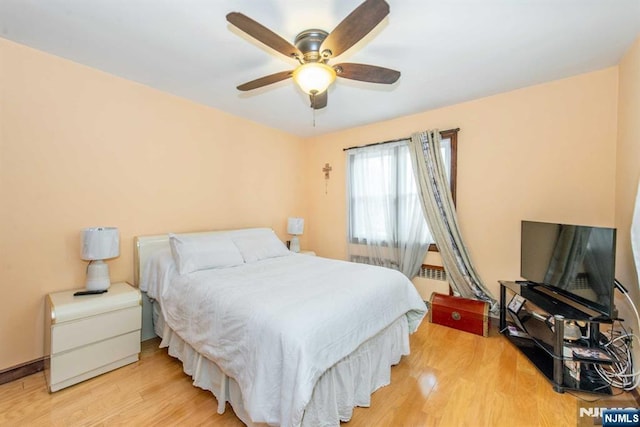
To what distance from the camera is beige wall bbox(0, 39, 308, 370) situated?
1961 millimetres

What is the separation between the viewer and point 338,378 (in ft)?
5.16

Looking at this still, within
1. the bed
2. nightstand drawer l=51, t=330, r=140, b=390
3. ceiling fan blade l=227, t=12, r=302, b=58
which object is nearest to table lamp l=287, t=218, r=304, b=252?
the bed

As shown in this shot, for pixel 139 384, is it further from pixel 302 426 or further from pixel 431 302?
pixel 431 302

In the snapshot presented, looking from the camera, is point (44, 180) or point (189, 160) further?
point (189, 160)

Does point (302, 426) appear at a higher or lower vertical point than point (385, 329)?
lower

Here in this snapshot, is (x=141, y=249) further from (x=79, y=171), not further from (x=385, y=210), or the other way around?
(x=385, y=210)

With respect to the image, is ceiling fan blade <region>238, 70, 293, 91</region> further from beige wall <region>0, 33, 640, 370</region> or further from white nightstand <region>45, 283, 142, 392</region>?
white nightstand <region>45, 283, 142, 392</region>

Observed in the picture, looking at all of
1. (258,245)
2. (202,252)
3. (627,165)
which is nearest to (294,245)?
(258,245)

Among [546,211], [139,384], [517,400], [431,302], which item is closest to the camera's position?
[517,400]

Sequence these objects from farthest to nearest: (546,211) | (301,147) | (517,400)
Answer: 1. (301,147)
2. (546,211)
3. (517,400)

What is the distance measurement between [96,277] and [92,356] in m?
0.58

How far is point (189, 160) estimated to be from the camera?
9.75ft

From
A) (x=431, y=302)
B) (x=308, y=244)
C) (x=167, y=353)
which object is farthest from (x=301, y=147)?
(x=167, y=353)

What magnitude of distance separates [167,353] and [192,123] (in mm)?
2361
